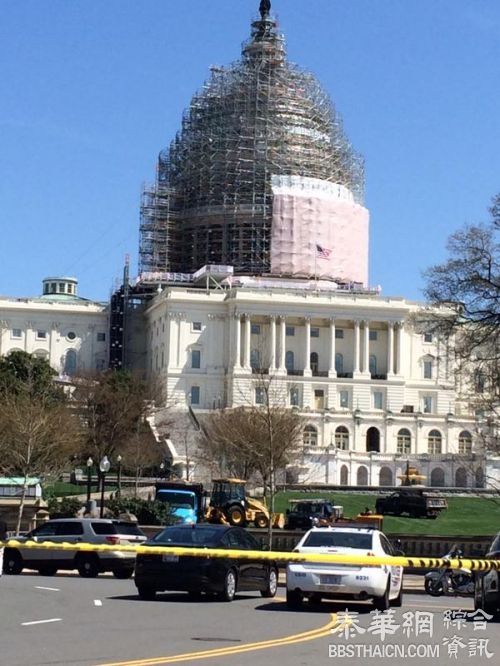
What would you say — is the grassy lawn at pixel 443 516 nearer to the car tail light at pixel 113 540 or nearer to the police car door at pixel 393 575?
the car tail light at pixel 113 540

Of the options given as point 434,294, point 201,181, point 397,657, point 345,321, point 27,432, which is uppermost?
point 201,181

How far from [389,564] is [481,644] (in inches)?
202

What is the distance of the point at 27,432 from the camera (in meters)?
65.7

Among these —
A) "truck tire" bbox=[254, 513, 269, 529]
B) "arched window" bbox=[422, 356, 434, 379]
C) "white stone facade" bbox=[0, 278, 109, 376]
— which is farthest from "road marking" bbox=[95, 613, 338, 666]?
"white stone facade" bbox=[0, 278, 109, 376]

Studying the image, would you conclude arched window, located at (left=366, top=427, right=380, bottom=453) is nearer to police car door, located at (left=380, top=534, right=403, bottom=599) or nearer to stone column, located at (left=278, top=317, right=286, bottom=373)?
stone column, located at (left=278, top=317, right=286, bottom=373)

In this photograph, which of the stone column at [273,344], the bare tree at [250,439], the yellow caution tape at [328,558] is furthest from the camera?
the stone column at [273,344]

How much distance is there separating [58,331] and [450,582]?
119 m

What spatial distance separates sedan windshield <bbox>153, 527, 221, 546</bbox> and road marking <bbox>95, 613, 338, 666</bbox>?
205 inches

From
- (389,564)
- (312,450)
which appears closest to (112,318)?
(312,450)

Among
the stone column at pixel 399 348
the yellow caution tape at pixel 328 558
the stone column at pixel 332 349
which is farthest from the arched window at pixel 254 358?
the yellow caution tape at pixel 328 558

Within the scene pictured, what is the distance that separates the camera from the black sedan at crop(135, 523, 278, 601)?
2548cm

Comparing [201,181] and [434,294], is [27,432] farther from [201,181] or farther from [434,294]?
[201,181]

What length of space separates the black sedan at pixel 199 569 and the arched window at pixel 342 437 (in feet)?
319

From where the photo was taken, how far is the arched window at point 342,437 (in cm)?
12531
